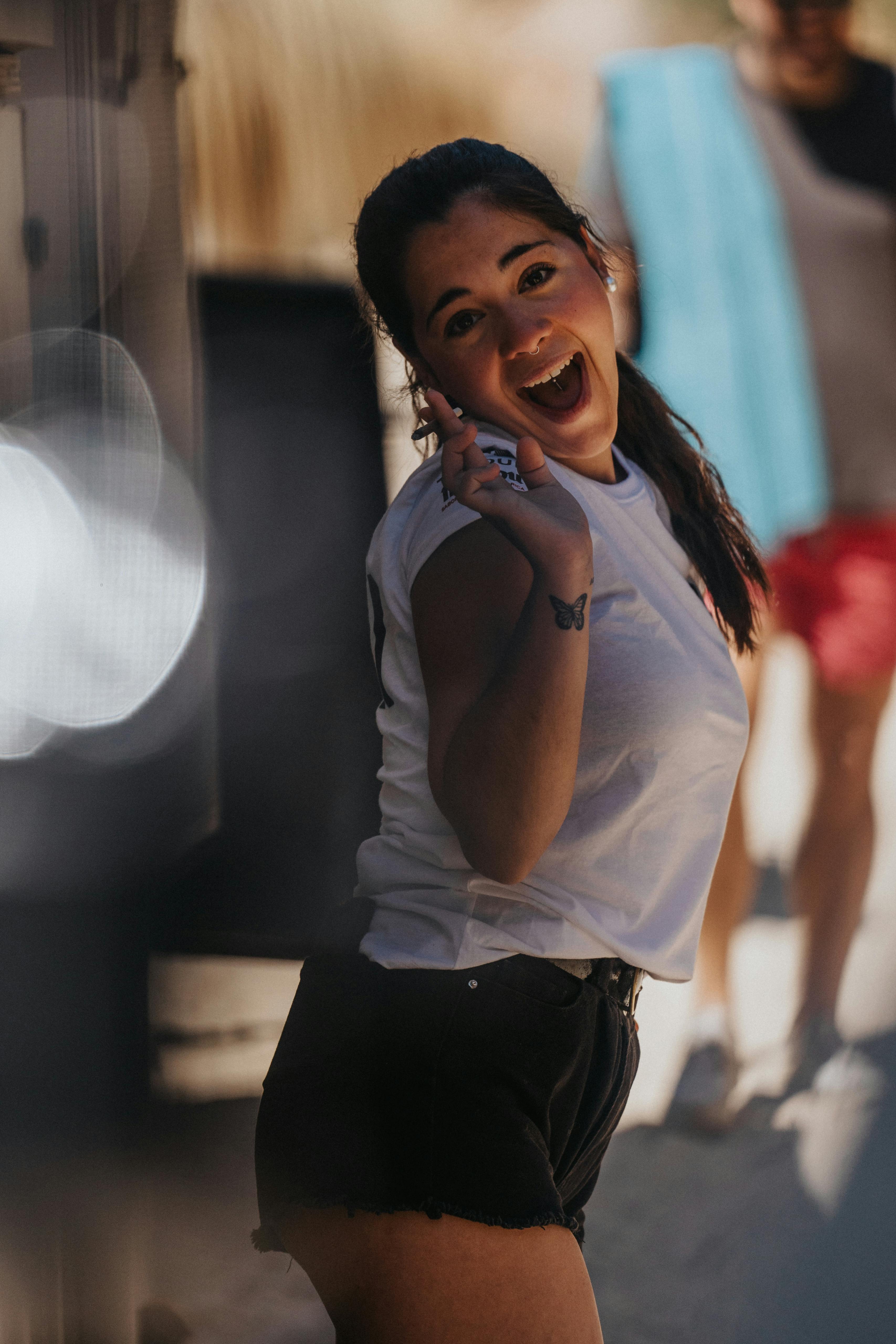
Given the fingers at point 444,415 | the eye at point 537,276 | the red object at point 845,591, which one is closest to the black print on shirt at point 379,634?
the fingers at point 444,415

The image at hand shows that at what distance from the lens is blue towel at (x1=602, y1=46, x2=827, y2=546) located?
1816 millimetres

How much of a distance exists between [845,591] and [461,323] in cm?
129

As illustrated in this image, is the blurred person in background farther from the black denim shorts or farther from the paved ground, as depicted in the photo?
the black denim shorts

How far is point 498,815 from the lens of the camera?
693 millimetres

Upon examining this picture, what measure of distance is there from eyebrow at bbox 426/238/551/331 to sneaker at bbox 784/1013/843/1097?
5.25 ft

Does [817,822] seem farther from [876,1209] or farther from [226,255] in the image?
[226,255]

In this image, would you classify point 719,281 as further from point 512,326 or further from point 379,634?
point 379,634

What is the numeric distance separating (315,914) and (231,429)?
706 millimetres

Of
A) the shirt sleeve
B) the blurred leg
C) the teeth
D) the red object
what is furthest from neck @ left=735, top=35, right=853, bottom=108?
the shirt sleeve

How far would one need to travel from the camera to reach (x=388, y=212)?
33.9 inches

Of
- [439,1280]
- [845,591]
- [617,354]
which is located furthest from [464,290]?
[845,591]

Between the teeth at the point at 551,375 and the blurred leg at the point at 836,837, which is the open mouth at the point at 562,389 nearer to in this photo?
the teeth at the point at 551,375

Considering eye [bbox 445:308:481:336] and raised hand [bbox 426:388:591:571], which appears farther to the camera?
eye [bbox 445:308:481:336]

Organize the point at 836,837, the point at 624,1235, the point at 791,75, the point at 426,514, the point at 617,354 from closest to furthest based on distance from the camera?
the point at 426,514
the point at 617,354
the point at 624,1235
the point at 791,75
the point at 836,837
